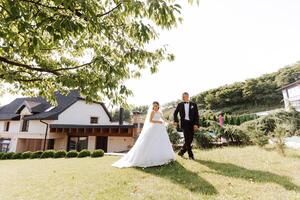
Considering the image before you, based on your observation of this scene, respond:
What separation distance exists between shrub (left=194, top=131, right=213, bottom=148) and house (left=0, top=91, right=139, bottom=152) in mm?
9741

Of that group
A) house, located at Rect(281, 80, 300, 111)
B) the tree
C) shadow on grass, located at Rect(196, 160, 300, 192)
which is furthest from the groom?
house, located at Rect(281, 80, 300, 111)

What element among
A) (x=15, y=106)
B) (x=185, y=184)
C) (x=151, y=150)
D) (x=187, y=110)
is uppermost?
(x=15, y=106)

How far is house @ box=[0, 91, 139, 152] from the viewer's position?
950 inches

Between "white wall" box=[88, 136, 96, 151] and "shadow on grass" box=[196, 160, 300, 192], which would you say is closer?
"shadow on grass" box=[196, 160, 300, 192]

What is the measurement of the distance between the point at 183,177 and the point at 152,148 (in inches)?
80.2

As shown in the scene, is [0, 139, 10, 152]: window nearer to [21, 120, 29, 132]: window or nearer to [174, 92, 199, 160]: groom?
[21, 120, 29, 132]: window

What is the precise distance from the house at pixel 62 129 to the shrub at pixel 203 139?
9741mm

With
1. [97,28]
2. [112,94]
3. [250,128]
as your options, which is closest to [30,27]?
[97,28]

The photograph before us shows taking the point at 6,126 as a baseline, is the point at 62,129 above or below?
below

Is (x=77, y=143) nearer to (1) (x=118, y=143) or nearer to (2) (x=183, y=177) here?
(1) (x=118, y=143)

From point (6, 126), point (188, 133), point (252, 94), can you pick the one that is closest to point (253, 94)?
point (252, 94)

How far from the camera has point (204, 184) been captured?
4.81 m

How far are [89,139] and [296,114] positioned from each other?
68.2ft

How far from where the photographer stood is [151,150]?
7.34 m
